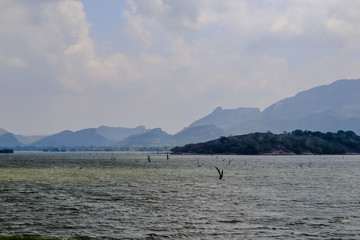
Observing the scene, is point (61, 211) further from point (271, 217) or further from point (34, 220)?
point (271, 217)

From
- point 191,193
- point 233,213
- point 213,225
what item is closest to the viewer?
point 213,225

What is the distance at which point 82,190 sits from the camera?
74.4m

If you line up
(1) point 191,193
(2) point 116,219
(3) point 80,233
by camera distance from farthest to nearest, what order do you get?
(1) point 191,193 → (2) point 116,219 → (3) point 80,233

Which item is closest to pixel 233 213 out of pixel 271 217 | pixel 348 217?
pixel 271 217

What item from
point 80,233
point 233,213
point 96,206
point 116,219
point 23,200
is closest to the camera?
point 80,233

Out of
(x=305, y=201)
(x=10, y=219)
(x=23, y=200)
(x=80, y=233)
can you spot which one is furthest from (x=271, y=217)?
(x=23, y=200)

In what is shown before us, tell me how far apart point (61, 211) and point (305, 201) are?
34819 mm

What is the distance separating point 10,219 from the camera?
4319 centimetres

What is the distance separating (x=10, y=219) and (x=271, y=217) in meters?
28.4

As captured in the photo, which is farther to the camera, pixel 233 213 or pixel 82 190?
pixel 82 190

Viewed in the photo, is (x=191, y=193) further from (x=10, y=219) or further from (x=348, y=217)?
(x=10, y=219)

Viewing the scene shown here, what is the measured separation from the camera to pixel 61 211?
4941 centimetres

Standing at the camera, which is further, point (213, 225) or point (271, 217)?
point (271, 217)

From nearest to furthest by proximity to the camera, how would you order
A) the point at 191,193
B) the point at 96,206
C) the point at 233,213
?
the point at 233,213
the point at 96,206
the point at 191,193
